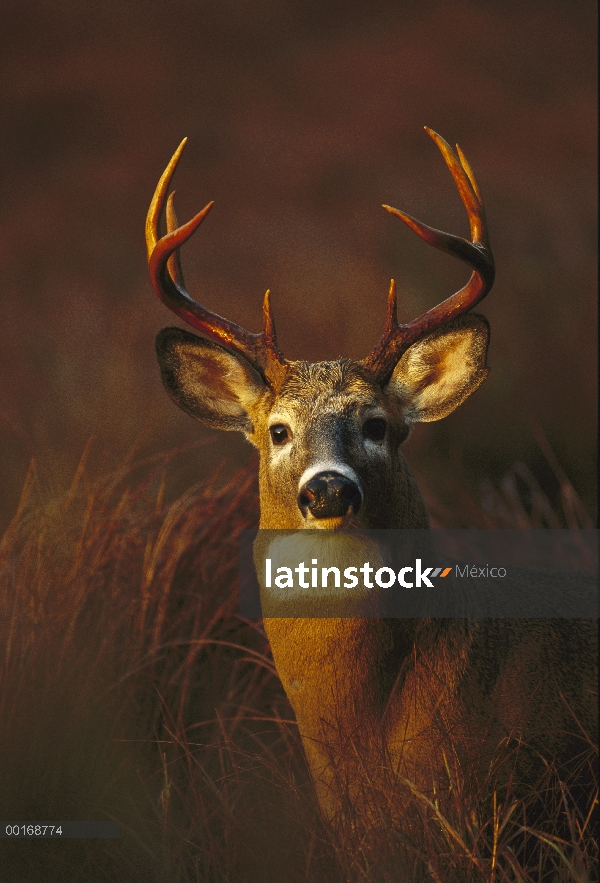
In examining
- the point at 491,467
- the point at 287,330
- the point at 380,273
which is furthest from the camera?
the point at 380,273

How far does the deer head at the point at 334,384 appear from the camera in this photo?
293 cm

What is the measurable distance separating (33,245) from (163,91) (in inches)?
62.3

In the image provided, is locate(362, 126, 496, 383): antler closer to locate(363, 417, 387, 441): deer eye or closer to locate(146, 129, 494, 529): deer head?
locate(146, 129, 494, 529): deer head

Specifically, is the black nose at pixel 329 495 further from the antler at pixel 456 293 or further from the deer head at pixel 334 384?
the antler at pixel 456 293

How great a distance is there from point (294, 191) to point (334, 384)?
7.80 m

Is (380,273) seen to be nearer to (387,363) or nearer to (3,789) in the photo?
(387,363)

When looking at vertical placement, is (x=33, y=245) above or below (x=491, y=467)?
above

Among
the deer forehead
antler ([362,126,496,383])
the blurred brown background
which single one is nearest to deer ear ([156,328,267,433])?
the deer forehead

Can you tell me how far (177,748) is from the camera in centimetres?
312

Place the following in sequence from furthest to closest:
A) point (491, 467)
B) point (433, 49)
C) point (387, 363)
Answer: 1. point (433, 49)
2. point (491, 467)
3. point (387, 363)

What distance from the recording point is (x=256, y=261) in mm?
9227

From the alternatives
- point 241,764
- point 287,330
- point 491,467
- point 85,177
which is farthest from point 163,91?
point 241,764

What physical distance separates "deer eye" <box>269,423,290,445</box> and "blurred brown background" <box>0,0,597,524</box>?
78.4 inches

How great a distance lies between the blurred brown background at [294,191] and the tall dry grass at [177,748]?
1058 mm
